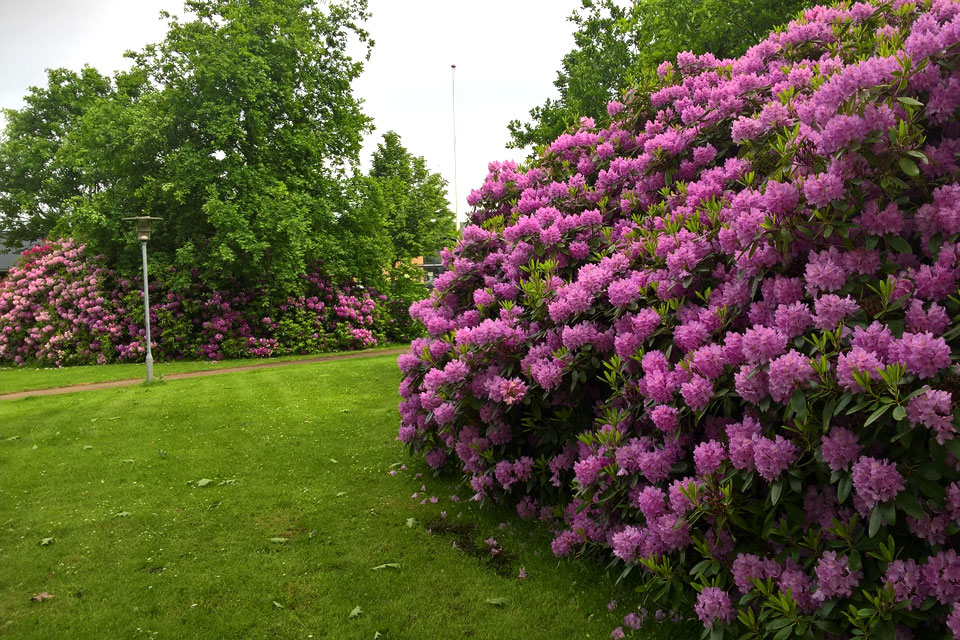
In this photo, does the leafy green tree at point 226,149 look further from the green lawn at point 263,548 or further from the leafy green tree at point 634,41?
the green lawn at point 263,548

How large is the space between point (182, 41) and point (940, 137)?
21026 mm

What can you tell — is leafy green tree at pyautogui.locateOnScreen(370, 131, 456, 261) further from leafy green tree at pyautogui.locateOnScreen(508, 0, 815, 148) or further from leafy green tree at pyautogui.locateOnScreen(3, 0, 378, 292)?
leafy green tree at pyautogui.locateOnScreen(508, 0, 815, 148)

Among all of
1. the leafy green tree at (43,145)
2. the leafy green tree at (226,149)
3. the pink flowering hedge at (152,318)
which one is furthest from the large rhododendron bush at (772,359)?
the leafy green tree at (43,145)

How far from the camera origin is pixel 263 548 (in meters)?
4.59

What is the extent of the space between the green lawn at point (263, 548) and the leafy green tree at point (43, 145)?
27360 millimetres

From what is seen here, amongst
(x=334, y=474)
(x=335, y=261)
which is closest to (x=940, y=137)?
(x=334, y=474)

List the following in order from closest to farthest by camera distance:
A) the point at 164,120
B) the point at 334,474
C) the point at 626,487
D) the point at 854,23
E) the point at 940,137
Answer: the point at 940,137 → the point at 626,487 → the point at 854,23 → the point at 334,474 → the point at 164,120

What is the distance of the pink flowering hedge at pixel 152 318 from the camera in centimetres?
1955

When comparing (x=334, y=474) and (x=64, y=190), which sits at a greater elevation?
(x=64, y=190)

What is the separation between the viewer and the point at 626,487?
343cm

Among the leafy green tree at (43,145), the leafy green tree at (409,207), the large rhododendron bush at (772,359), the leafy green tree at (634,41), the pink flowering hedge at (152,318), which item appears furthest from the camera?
the leafy green tree at (409,207)

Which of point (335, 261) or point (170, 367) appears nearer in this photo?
point (170, 367)

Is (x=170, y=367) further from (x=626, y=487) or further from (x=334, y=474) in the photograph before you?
(x=626, y=487)

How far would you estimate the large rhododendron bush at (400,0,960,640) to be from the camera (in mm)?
2328
